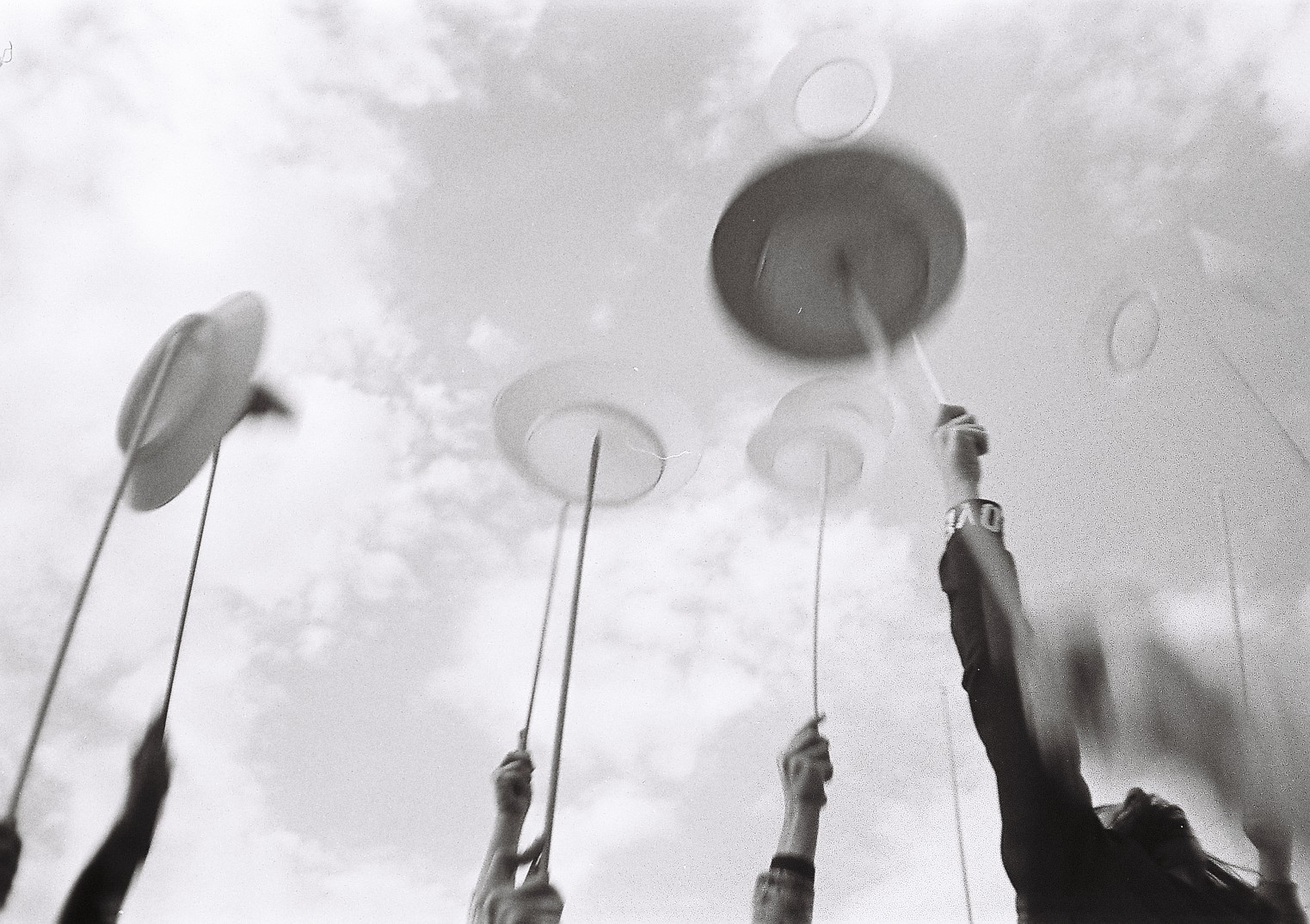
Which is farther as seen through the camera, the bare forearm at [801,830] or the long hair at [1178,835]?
the bare forearm at [801,830]

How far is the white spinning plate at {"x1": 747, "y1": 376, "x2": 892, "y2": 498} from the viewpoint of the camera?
4156 mm

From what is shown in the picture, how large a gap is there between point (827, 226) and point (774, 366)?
514mm

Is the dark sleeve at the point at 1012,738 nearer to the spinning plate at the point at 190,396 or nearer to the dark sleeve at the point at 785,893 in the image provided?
the dark sleeve at the point at 785,893

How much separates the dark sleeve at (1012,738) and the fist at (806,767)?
58 centimetres

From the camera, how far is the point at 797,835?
2.61 meters

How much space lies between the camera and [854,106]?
392cm

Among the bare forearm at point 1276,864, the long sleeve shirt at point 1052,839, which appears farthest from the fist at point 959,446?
the bare forearm at point 1276,864

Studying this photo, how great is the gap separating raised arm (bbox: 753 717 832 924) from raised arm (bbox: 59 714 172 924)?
1.84 metres

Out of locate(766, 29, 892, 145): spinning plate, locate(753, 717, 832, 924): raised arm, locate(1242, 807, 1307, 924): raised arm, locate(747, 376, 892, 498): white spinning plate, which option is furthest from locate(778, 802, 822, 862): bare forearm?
locate(766, 29, 892, 145): spinning plate

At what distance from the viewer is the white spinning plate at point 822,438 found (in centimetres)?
416

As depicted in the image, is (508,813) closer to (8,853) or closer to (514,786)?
(514,786)

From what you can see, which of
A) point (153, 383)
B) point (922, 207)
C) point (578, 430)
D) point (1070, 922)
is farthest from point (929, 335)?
point (153, 383)

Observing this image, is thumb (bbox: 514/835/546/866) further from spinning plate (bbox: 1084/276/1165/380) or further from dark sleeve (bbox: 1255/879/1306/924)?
spinning plate (bbox: 1084/276/1165/380)

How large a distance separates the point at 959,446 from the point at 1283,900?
1.26 meters
